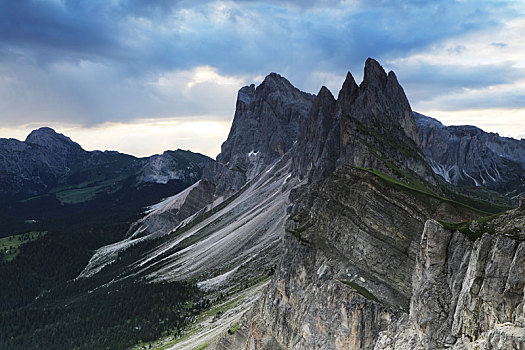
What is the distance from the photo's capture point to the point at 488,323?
2773 centimetres

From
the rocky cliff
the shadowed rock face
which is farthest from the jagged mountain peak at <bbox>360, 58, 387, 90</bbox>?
the rocky cliff

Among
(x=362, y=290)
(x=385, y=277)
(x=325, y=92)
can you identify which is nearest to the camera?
(x=362, y=290)

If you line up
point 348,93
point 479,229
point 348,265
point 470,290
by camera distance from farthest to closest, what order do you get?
point 348,93
point 348,265
point 479,229
point 470,290

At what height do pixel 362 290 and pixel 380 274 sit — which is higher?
pixel 380 274

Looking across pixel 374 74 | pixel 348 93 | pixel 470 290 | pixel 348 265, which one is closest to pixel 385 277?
pixel 348 265

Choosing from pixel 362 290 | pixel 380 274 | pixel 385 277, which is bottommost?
pixel 362 290

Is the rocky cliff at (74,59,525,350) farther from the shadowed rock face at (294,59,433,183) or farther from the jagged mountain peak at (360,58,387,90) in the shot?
the jagged mountain peak at (360,58,387,90)

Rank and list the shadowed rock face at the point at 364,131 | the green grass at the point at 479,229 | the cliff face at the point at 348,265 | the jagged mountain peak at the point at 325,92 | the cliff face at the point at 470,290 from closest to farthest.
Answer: the cliff face at the point at 470,290 → the green grass at the point at 479,229 → the cliff face at the point at 348,265 → the shadowed rock face at the point at 364,131 → the jagged mountain peak at the point at 325,92

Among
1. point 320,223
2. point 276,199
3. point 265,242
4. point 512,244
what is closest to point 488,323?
point 512,244

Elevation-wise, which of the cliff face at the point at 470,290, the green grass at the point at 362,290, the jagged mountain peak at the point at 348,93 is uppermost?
the jagged mountain peak at the point at 348,93

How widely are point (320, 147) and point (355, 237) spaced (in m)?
99.8

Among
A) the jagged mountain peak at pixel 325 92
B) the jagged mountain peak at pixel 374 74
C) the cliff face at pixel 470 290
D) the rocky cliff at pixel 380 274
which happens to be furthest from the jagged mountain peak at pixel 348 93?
the cliff face at pixel 470 290

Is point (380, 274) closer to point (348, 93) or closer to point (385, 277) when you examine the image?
point (385, 277)

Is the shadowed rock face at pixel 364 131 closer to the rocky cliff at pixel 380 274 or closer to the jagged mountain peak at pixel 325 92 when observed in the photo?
the jagged mountain peak at pixel 325 92
